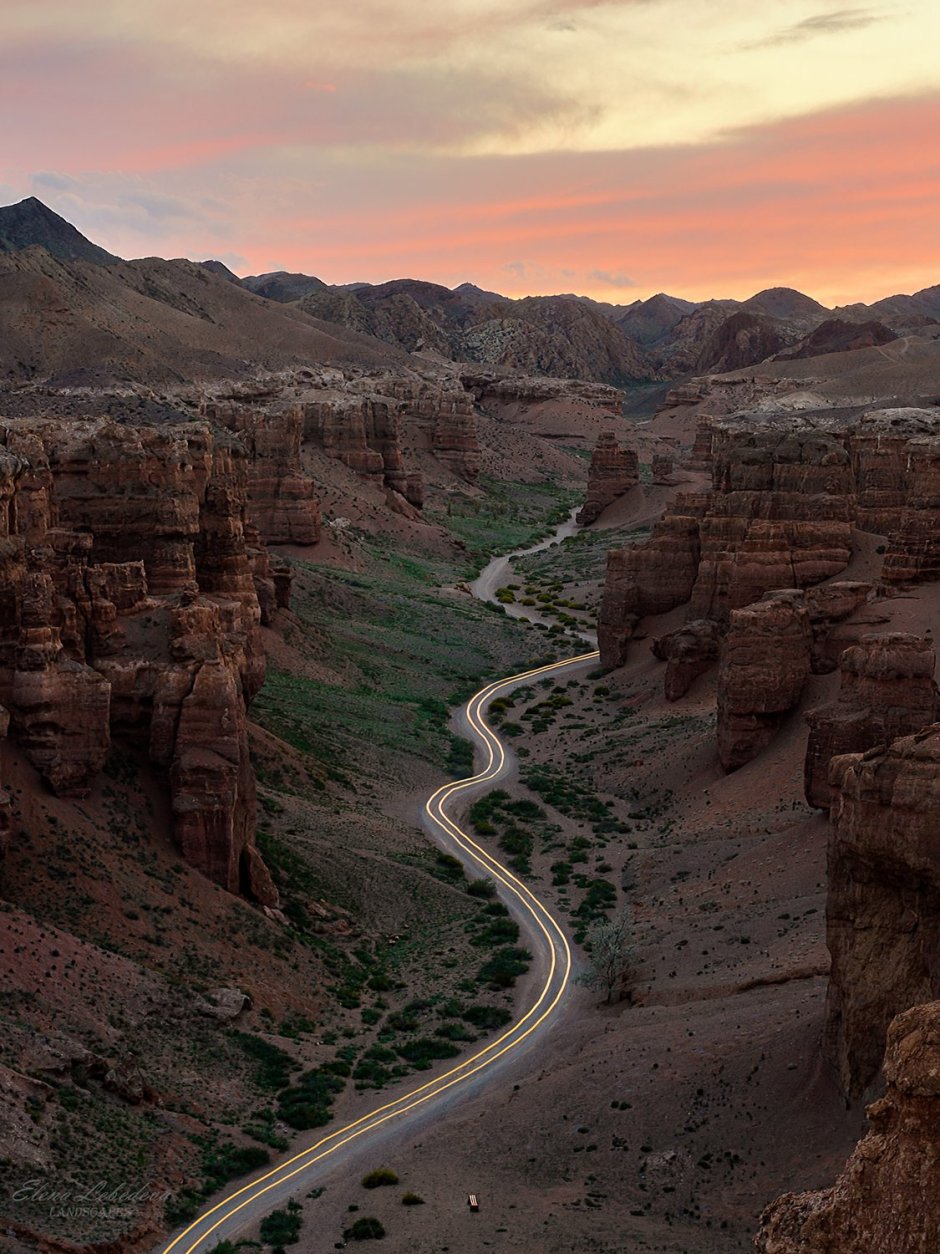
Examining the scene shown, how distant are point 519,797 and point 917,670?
22191 millimetres

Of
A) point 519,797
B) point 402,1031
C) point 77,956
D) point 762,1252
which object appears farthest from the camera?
point 519,797

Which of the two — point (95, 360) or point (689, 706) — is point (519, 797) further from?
point (95, 360)

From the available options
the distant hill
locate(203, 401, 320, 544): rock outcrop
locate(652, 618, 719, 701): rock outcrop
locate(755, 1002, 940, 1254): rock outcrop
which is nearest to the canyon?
locate(755, 1002, 940, 1254): rock outcrop

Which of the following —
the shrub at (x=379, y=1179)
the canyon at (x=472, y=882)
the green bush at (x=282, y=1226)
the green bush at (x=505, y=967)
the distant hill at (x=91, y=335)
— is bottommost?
the green bush at (x=505, y=967)

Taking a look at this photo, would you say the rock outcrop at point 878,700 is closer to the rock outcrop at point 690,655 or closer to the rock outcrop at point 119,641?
the rock outcrop at point 119,641

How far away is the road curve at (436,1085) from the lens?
30.8 m

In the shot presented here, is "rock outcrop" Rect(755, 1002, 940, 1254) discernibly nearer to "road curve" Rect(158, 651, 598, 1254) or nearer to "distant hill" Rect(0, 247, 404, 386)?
"road curve" Rect(158, 651, 598, 1254)

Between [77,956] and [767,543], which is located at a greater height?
[767,543]

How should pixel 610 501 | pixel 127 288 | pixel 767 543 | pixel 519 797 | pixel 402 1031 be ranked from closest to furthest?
pixel 402 1031 < pixel 519 797 < pixel 767 543 < pixel 610 501 < pixel 127 288

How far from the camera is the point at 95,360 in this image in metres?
157

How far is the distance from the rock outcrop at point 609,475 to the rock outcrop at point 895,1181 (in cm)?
12910

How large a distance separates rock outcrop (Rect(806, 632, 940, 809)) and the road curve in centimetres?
966

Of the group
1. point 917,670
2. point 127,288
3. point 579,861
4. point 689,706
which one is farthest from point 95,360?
point 917,670

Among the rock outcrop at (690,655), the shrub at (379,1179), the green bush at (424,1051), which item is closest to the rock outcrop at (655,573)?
the rock outcrop at (690,655)
